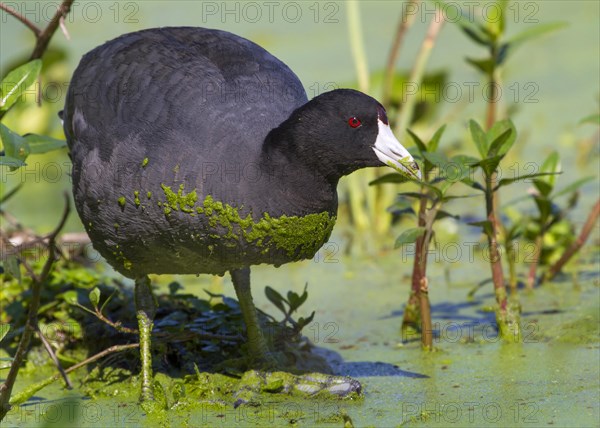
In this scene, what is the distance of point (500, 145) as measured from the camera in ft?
11.3

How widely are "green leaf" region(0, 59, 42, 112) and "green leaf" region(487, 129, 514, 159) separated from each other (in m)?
1.48

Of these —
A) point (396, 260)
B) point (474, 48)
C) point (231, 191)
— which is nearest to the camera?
point (231, 191)

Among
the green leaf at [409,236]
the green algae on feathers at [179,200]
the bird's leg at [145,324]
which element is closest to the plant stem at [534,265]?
the green leaf at [409,236]

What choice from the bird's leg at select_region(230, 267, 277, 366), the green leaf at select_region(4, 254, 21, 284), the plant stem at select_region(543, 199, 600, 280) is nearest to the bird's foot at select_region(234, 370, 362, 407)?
the bird's leg at select_region(230, 267, 277, 366)

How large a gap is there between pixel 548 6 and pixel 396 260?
4299 millimetres

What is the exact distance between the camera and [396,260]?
16.2 feet

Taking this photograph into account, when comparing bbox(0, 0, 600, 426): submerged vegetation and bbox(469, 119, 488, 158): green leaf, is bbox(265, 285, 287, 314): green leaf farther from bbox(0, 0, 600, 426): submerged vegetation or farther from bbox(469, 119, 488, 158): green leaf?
bbox(469, 119, 488, 158): green leaf

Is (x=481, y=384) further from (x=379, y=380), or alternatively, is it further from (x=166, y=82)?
(x=166, y=82)

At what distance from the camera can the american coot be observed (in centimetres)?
299

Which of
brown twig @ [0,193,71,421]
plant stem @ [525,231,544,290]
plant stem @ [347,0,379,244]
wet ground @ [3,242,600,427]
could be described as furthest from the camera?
plant stem @ [347,0,379,244]

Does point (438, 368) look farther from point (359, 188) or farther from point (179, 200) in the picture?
point (359, 188)

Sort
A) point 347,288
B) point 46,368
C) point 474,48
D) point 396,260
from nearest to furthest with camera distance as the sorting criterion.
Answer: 1. point 46,368
2. point 347,288
3. point 396,260
4. point 474,48

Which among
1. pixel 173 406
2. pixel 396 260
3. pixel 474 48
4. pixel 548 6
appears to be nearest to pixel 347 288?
pixel 396 260

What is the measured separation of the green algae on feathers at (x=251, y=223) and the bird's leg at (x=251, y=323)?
1.83 ft
